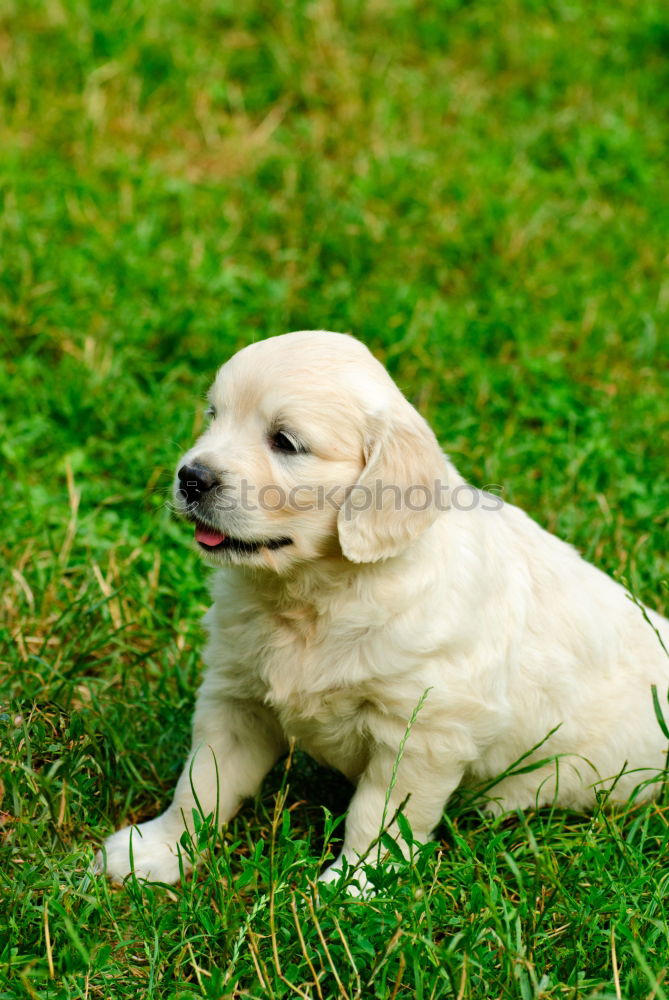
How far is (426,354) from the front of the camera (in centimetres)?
550

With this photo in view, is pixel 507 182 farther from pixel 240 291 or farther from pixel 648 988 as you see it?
pixel 648 988

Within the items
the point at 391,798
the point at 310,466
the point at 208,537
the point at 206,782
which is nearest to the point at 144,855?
the point at 206,782

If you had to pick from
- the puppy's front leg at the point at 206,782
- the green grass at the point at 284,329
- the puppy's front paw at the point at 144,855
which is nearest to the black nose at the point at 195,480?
the puppy's front leg at the point at 206,782

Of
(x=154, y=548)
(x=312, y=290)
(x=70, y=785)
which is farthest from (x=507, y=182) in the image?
(x=70, y=785)

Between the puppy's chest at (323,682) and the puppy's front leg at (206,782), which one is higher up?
the puppy's chest at (323,682)

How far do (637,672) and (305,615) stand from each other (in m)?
1.16

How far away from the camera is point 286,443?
9.74ft

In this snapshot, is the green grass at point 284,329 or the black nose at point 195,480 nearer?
the green grass at point 284,329

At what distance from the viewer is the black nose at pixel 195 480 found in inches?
117

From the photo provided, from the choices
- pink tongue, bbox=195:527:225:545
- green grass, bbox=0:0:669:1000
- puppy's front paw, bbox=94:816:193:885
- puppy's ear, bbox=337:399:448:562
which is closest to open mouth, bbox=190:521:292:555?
pink tongue, bbox=195:527:225:545

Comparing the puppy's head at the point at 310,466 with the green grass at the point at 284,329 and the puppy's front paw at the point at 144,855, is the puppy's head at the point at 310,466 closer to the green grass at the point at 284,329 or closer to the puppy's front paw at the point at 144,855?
the green grass at the point at 284,329

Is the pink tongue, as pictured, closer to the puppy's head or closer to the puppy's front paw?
the puppy's head

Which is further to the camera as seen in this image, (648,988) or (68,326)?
(68,326)

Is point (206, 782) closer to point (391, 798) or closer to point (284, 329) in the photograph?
point (391, 798)
